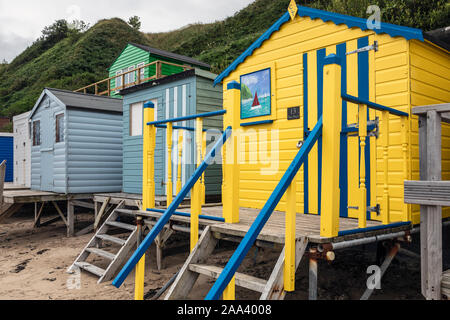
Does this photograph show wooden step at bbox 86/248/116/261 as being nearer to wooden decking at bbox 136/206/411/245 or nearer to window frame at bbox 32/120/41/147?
wooden decking at bbox 136/206/411/245

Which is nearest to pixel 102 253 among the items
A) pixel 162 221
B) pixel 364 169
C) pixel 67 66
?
pixel 162 221

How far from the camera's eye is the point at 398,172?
4055mm

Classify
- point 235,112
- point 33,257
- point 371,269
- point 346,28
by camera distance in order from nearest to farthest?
1. point 235,112
2. point 346,28
3. point 371,269
4. point 33,257

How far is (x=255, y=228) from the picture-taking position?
2.42 metres

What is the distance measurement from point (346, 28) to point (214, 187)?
4804 millimetres

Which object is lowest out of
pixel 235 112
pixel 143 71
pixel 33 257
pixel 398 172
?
pixel 33 257

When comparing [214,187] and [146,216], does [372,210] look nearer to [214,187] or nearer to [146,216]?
[146,216]

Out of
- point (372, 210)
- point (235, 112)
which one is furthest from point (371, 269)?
point (235, 112)

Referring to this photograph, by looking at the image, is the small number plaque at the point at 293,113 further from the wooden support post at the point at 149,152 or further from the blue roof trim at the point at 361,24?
the wooden support post at the point at 149,152

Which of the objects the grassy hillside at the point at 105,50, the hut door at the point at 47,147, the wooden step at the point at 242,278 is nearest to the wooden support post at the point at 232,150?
the wooden step at the point at 242,278

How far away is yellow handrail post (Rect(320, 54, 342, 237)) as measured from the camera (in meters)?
2.70

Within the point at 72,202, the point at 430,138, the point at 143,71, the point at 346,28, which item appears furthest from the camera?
the point at 143,71

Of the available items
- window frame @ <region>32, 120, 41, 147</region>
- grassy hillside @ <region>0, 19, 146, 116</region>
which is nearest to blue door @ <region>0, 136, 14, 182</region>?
window frame @ <region>32, 120, 41, 147</region>

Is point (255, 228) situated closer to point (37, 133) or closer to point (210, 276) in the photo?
point (210, 276)
